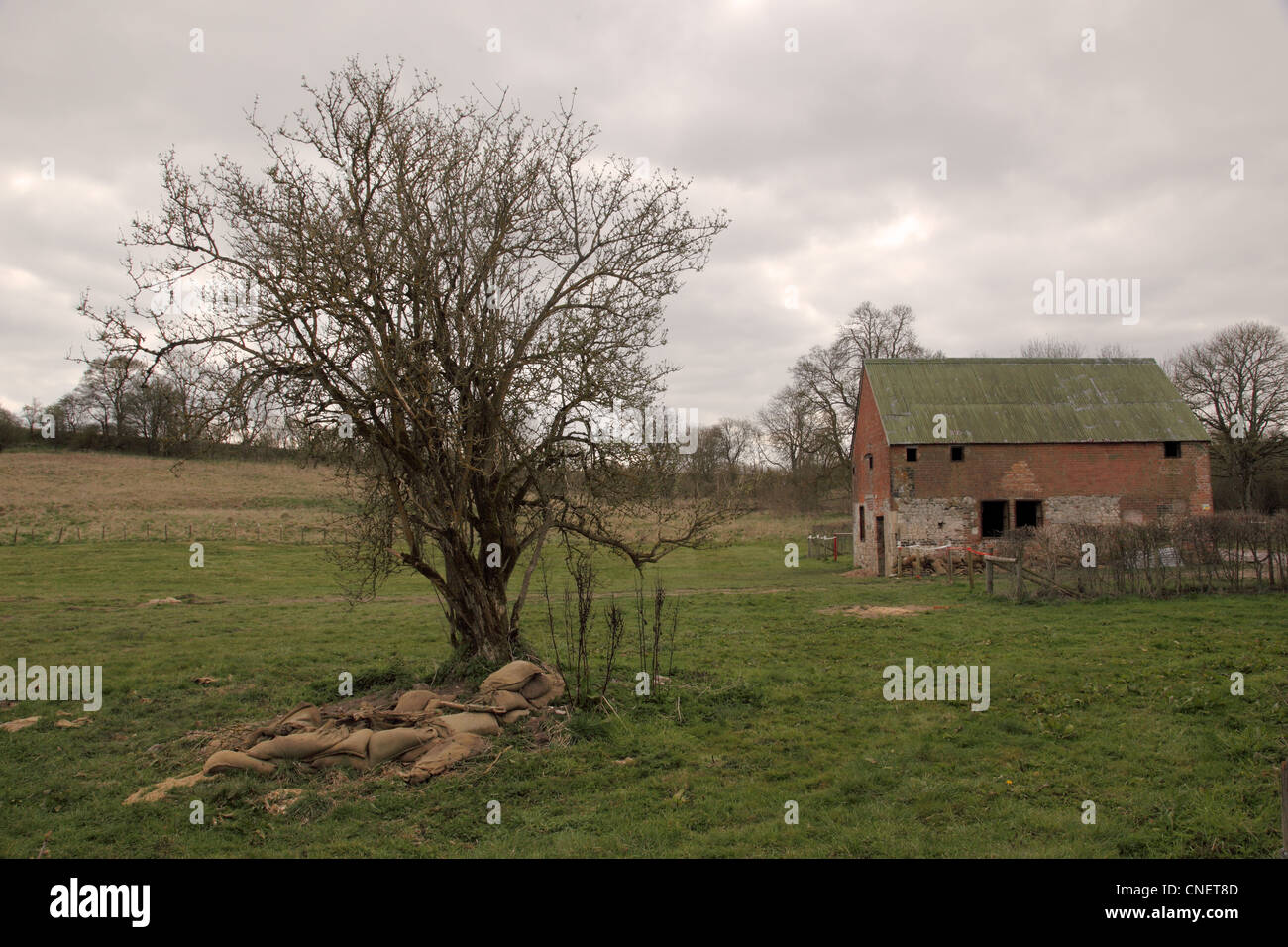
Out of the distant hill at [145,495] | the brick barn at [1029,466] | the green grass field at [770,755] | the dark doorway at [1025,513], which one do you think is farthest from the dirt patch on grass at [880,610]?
the distant hill at [145,495]

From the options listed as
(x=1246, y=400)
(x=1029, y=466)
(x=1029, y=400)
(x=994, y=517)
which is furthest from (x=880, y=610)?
(x=1246, y=400)

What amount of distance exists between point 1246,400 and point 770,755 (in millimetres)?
53053

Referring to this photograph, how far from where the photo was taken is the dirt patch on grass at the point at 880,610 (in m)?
18.3

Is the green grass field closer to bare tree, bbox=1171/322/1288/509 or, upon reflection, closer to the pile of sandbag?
the pile of sandbag

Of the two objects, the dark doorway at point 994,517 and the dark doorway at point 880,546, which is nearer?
the dark doorway at point 994,517

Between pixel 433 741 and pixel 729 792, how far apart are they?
11.4ft

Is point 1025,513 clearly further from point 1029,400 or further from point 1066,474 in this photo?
point 1029,400

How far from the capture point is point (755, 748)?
8836 millimetres

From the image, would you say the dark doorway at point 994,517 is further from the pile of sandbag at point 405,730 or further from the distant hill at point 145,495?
the distant hill at point 145,495

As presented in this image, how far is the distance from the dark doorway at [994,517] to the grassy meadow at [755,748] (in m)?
12.2

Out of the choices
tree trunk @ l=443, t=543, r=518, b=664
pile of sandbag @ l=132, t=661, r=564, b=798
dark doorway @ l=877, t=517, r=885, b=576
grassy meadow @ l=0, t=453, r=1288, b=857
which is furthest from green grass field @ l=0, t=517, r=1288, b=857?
dark doorway @ l=877, t=517, r=885, b=576

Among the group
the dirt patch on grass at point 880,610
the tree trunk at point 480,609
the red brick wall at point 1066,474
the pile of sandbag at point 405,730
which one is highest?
the red brick wall at point 1066,474
